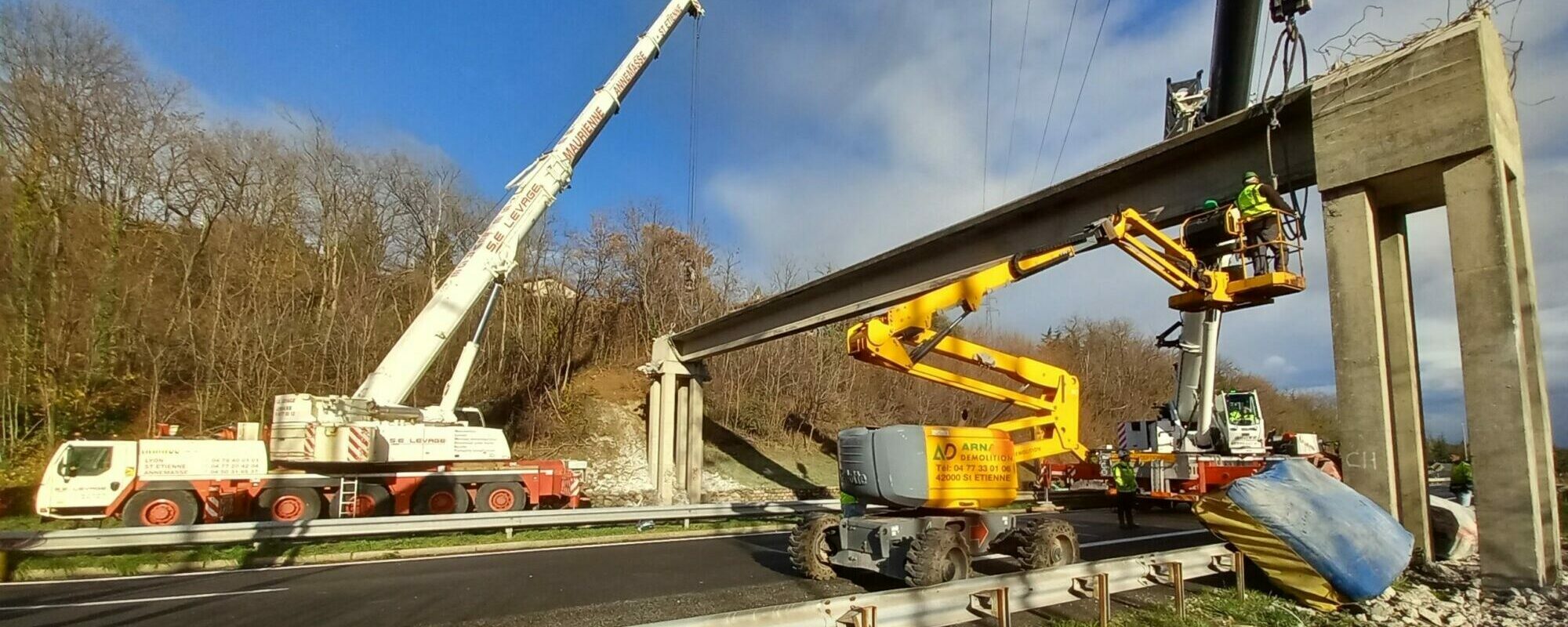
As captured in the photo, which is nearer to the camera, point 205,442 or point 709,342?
point 205,442

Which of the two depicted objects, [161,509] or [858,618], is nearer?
[858,618]

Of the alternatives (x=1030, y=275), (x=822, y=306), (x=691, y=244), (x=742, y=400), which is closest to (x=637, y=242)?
(x=691, y=244)

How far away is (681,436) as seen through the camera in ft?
82.6

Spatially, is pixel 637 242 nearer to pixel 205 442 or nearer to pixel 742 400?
pixel 742 400

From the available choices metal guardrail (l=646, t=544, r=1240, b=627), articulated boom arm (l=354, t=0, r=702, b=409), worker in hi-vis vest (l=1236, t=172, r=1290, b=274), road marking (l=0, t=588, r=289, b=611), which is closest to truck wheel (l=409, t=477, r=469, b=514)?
articulated boom arm (l=354, t=0, r=702, b=409)

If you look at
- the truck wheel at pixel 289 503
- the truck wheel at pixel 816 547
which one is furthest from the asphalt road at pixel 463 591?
the truck wheel at pixel 289 503

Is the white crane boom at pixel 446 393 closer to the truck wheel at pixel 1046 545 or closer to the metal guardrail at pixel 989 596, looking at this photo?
the truck wheel at pixel 1046 545

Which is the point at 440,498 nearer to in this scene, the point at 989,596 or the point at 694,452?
the point at 694,452

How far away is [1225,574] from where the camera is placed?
9.23 m

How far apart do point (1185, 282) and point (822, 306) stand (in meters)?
10.3

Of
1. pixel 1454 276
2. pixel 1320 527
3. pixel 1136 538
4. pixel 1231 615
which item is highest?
pixel 1454 276

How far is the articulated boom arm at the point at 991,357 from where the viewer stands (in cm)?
1090

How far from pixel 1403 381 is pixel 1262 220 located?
250cm

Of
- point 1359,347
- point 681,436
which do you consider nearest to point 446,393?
point 681,436
